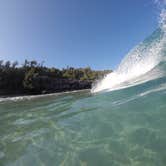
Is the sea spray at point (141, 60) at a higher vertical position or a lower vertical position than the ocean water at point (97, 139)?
higher

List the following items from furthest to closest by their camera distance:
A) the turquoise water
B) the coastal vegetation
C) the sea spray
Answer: the coastal vegetation → the sea spray → the turquoise water

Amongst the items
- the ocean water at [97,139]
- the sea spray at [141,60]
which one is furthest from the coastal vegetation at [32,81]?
the ocean water at [97,139]

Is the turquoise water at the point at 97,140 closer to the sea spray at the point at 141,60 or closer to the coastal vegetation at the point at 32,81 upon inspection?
the sea spray at the point at 141,60

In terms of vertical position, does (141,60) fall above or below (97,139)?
above

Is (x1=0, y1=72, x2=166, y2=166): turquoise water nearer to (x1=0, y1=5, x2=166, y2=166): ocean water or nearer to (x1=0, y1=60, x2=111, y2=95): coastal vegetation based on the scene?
(x1=0, y1=5, x2=166, y2=166): ocean water

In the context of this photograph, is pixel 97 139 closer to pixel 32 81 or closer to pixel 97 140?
pixel 97 140

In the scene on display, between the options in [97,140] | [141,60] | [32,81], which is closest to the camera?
[97,140]

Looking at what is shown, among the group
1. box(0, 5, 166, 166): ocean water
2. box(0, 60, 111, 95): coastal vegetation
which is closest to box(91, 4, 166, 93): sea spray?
box(0, 5, 166, 166): ocean water

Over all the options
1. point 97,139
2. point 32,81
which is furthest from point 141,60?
point 32,81

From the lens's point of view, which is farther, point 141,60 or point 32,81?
point 32,81

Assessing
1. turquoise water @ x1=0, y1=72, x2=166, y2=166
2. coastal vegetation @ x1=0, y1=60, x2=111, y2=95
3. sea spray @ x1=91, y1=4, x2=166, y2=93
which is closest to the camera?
turquoise water @ x1=0, y1=72, x2=166, y2=166

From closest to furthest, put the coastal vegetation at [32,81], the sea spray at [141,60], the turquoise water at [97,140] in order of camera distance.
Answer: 1. the turquoise water at [97,140]
2. the sea spray at [141,60]
3. the coastal vegetation at [32,81]

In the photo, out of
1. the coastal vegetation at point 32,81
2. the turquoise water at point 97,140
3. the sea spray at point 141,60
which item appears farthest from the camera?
the coastal vegetation at point 32,81

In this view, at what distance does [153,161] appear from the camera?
11.6 ft
